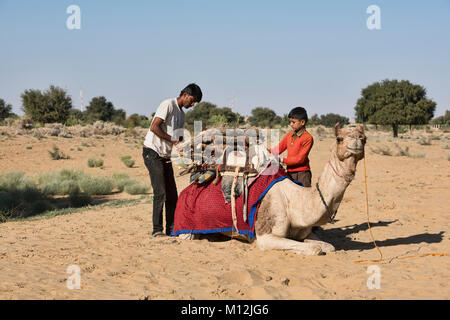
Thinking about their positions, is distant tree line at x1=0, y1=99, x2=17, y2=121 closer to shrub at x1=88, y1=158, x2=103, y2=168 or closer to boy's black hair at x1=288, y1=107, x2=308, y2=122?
shrub at x1=88, y1=158, x2=103, y2=168

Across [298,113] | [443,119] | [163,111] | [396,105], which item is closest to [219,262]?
[163,111]

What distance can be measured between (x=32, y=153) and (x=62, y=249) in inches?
785

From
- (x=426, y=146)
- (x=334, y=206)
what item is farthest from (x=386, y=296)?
(x=426, y=146)

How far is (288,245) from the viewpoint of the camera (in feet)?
18.2

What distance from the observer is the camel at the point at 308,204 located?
4867mm

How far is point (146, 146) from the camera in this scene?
6488 millimetres

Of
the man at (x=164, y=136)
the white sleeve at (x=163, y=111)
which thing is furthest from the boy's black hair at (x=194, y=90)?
the white sleeve at (x=163, y=111)

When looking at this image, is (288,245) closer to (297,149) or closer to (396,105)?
(297,149)

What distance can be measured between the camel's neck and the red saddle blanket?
83 cm

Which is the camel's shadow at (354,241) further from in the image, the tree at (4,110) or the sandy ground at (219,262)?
the tree at (4,110)

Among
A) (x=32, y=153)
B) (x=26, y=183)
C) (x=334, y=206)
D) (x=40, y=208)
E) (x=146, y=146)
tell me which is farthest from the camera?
(x=32, y=153)

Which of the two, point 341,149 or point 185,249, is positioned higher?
point 341,149

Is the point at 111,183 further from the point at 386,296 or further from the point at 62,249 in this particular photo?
the point at 386,296

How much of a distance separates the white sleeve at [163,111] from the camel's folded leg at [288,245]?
2345 mm
